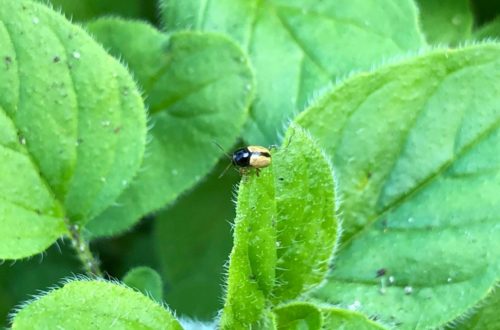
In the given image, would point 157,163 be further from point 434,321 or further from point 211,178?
point 434,321

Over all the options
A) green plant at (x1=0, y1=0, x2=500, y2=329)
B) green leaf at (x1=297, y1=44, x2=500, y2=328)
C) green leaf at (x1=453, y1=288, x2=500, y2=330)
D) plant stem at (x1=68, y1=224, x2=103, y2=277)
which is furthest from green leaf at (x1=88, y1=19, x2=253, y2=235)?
green leaf at (x1=453, y1=288, x2=500, y2=330)

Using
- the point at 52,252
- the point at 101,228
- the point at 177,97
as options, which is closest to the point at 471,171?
the point at 177,97

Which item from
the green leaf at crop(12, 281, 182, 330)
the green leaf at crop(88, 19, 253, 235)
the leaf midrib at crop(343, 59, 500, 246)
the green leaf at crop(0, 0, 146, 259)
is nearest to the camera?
the green leaf at crop(12, 281, 182, 330)

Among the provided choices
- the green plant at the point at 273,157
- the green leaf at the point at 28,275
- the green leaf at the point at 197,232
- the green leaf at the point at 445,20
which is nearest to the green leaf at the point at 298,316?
the green plant at the point at 273,157

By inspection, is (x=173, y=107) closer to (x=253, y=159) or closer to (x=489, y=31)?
(x=253, y=159)

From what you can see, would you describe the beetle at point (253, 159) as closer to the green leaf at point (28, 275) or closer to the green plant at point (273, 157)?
the green plant at point (273, 157)

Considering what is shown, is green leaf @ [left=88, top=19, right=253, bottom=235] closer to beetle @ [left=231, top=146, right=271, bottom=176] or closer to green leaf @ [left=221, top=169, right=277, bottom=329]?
beetle @ [left=231, top=146, right=271, bottom=176]
